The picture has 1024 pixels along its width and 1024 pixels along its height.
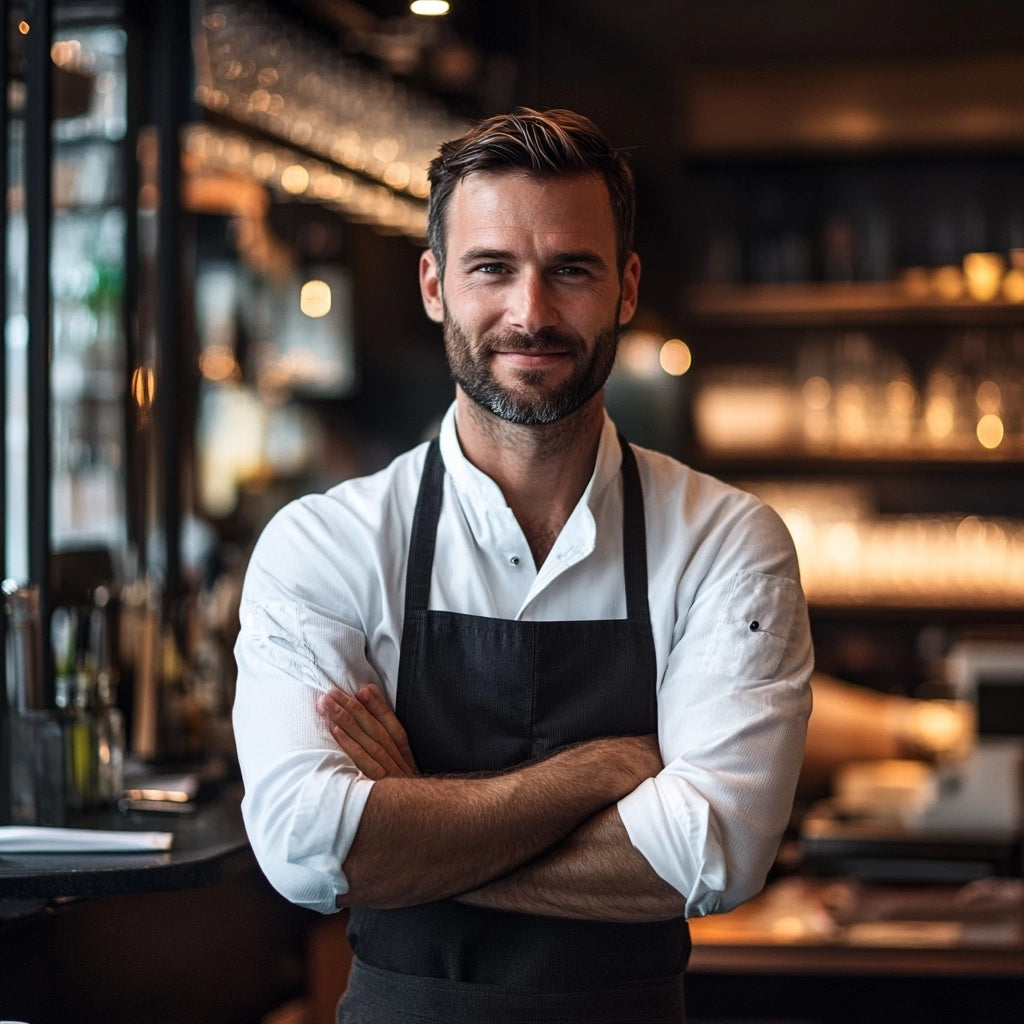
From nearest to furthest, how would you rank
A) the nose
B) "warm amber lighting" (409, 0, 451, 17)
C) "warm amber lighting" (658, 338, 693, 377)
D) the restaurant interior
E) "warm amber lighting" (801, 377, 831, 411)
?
1. the nose
2. the restaurant interior
3. "warm amber lighting" (409, 0, 451, 17)
4. "warm amber lighting" (658, 338, 693, 377)
5. "warm amber lighting" (801, 377, 831, 411)

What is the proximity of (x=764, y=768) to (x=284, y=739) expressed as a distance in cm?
54

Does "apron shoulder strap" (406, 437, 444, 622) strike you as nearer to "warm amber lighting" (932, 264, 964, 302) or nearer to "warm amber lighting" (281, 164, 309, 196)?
"warm amber lighting" (281, 164, 309, 196)

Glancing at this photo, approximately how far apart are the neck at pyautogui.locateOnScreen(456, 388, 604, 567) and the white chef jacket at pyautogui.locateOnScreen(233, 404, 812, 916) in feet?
0.10

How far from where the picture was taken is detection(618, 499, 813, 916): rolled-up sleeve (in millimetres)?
1742

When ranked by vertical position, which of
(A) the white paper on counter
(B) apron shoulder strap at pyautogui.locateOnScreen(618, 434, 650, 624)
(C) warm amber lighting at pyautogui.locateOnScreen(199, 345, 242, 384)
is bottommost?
(A) the white paper on counter

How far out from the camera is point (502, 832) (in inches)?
68.0

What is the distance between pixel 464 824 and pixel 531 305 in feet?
1.96

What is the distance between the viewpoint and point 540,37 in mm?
4082

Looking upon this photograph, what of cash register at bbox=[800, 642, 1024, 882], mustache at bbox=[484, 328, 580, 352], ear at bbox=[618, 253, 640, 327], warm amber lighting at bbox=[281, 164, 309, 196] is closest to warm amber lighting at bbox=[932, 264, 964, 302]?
cash register at bbox=[800, 642, 1024, 882]

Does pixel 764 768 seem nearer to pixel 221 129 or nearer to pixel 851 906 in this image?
pixel 851 906

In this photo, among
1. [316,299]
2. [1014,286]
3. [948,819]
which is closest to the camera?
[948,819]

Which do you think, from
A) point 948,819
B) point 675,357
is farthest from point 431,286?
point 675,357

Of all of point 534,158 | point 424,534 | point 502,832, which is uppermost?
point 534,158

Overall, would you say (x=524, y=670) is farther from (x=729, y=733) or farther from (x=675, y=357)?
(x=675, y=357)
